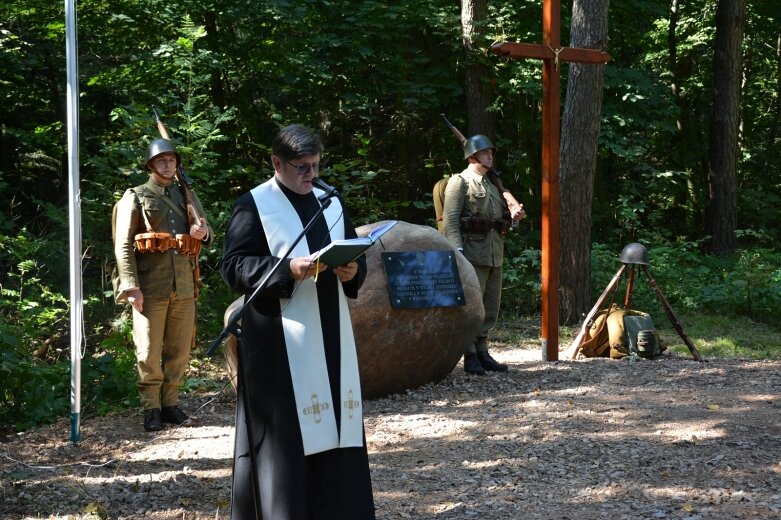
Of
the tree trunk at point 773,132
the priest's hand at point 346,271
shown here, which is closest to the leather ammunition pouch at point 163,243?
the priest's hand at point 346,271

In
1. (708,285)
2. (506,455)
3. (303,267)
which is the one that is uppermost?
(303,267)

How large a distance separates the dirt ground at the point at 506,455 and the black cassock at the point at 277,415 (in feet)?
3.83

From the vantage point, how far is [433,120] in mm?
15688

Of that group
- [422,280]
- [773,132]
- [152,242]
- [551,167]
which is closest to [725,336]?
[551,167]

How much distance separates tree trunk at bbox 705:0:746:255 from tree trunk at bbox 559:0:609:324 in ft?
19.9

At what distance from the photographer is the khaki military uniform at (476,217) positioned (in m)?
8.54

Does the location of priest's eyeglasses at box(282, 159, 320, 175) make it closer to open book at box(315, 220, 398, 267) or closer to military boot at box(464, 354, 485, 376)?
open book at box(315, 220, 398, 267)

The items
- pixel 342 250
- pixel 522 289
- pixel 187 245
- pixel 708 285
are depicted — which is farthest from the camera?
pixel 708 285

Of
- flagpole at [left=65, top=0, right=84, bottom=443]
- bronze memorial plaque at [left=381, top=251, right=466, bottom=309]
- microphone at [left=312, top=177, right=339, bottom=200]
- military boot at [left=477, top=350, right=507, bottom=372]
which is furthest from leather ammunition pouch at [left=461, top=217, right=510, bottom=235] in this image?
microphone at [left=312, top=177, right=339, bottom=200]

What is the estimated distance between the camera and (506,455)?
607 centimetres

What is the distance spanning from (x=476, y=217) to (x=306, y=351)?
16.0 feet

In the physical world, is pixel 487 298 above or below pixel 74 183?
below

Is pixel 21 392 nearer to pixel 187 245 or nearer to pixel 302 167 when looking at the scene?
pixel 187 245

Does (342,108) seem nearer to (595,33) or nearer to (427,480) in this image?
(595,33)
